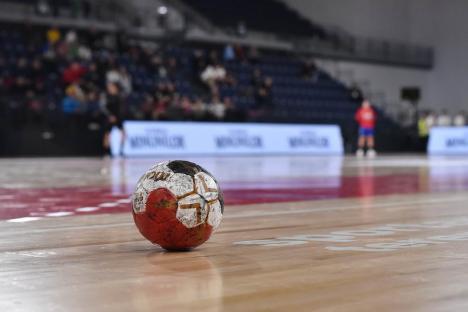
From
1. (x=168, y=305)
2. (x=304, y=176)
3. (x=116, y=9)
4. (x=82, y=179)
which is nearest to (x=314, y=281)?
(x=168, y=305)

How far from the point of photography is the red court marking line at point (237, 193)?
8.45 metres

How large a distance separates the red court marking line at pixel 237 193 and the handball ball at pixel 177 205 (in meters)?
2.82

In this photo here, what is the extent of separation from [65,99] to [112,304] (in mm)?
22756

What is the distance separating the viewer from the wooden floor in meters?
3.56

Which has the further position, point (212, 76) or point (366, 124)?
point (212, 76)

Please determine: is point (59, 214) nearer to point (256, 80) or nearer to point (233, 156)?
point (233, 156)

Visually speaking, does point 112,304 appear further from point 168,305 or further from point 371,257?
point 371,257

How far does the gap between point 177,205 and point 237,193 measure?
6.09 metres

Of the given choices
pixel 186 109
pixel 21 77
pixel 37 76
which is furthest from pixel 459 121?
pixel 21 77

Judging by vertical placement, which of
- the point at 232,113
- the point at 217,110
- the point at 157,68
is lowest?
the point at 232,113

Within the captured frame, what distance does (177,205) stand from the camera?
4895mm

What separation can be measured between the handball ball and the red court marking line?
2815 millimetres

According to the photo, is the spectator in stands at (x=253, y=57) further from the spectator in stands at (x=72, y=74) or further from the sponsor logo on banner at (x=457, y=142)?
the spectator in stands at (x=72, y=74)

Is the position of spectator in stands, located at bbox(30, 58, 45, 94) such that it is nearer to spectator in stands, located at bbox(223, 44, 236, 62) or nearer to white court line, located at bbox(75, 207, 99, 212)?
spectator in stands, located at bbox(223, 44, 236, 62)
